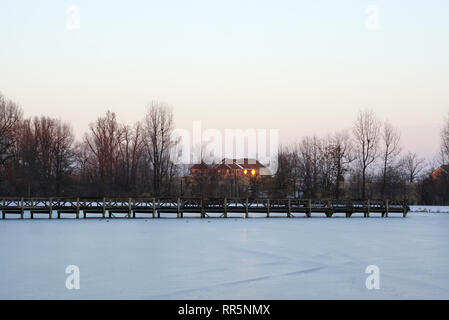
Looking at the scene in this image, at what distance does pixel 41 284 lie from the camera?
1363 cm

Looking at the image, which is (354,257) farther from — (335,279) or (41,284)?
(41,284)

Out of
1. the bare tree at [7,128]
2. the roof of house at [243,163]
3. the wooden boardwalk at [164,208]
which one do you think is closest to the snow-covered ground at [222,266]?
the wooden boardwalk at [164,208]

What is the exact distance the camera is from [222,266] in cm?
1694

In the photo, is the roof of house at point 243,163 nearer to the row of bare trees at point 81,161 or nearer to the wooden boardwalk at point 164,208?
the row of bare trees at point 81,161

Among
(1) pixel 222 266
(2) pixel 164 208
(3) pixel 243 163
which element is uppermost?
(3) pixel 243 163

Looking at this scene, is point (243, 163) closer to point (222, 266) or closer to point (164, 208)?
point (164, 208)

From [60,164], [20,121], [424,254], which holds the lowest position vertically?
[424,254]

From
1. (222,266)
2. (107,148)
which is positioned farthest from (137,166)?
(222,266)

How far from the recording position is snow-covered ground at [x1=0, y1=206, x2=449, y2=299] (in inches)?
502

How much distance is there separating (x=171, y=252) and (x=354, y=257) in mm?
7033

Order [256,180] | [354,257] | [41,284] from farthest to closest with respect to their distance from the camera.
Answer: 1. [256,180]
2. [354,257]
3. [41,284]

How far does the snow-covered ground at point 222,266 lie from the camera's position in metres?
12.8

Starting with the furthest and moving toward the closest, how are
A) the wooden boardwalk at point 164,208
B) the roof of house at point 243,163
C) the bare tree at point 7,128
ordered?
the roof of house at point 243,163, the bare tree at point 7,128, the wooden boardwalk at point 164,208
